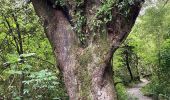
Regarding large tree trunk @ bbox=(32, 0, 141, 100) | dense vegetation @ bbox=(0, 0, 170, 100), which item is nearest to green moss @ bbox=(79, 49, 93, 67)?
large tree trunk @ bbox=(32, 0, 141, 100)

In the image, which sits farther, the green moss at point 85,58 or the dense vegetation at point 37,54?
the green moss at point 85,58

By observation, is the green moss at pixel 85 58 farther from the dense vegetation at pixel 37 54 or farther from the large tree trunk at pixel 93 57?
the dense vegetation at pixel 37 54

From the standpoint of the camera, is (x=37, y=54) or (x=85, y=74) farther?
(x=37, y=54)

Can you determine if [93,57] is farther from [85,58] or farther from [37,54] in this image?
[37,54]

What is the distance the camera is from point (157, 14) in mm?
18078

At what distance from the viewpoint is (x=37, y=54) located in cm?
1142

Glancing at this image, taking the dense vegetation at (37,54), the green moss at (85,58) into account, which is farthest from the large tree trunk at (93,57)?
the dense vegetation at (37,54)

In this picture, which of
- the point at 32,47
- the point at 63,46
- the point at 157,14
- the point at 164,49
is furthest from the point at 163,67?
the point at 63,46

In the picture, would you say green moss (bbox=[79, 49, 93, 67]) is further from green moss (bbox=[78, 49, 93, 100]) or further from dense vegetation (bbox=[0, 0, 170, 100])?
dense vegetation (bbox=[0, 0, 170, 100])

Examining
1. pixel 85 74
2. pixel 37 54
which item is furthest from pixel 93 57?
pixel 37 54

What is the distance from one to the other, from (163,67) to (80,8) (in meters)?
13.5

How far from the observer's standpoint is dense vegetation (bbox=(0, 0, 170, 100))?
17.5 ft

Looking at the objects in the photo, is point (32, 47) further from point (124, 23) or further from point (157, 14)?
point (157, 14)

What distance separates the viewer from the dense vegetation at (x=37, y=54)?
5.34 m
